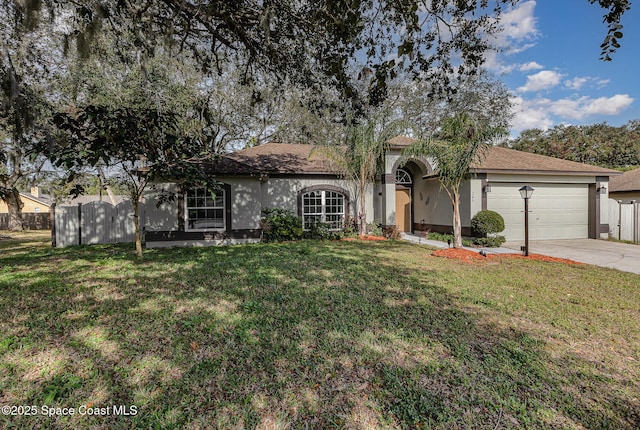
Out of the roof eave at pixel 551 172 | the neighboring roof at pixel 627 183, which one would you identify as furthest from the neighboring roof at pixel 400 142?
the neighboring roof at pixel 627 183

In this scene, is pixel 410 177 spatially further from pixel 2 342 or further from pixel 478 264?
pixel 2 342

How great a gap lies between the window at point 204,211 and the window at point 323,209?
3483mm

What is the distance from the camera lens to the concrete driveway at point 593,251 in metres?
8.11

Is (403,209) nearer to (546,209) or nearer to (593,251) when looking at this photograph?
(546,209)

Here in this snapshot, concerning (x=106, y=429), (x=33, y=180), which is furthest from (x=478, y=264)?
(x=33, y=180)

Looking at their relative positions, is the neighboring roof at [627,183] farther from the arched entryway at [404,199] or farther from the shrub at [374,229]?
the shrub at [374,229]

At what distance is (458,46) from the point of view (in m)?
5.66

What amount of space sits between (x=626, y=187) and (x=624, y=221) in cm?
500

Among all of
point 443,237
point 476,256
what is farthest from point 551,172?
point 476,256

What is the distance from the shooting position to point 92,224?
12.7 metres

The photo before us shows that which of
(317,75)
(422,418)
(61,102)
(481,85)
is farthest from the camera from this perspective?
(481,85)

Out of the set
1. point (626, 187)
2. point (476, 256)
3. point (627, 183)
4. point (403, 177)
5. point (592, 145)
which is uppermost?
point (592, 145)

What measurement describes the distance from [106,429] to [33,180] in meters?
30.8

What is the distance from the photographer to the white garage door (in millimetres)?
12344
